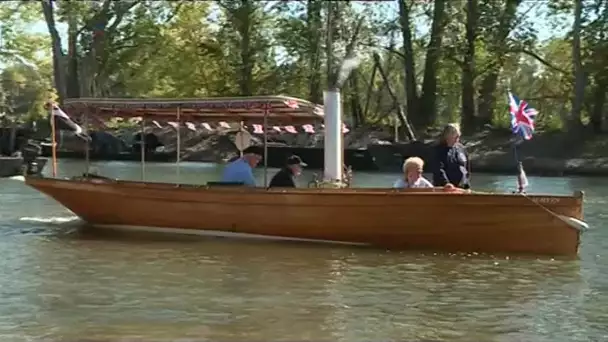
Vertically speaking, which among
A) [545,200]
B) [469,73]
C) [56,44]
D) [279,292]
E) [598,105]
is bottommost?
[279,292]

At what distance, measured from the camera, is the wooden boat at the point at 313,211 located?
1572cm

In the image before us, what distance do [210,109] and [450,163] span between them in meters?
4.78

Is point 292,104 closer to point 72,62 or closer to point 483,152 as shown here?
point 483,152

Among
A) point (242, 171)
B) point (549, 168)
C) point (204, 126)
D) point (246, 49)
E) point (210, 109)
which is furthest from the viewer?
point (246, 49)

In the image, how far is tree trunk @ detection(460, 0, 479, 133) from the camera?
52469 millimetres

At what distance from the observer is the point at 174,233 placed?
60.7ft

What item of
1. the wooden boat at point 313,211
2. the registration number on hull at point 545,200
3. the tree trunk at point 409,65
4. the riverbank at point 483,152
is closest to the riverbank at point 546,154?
the riverbank at point 483,152

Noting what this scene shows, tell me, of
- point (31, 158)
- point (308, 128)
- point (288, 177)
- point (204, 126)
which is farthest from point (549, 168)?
point (288, 177)

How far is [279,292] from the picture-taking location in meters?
12.8

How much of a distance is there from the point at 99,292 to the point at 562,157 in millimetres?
35864

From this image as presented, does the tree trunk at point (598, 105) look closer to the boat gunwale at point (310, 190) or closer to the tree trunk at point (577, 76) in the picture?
the tree trunk at point (577, 76)

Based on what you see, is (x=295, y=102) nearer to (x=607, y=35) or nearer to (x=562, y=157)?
(x=562, y=157)

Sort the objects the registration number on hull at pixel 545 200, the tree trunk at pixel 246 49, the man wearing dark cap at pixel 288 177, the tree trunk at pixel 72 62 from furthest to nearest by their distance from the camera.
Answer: the tree trunk at pixel 72 62, the tree trunk at pixel 246 49, the man wearing dark cap at pixel 288 177, the registration number on hull at pixel 545 200

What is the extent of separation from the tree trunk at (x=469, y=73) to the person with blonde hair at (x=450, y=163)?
37057 millimetres
